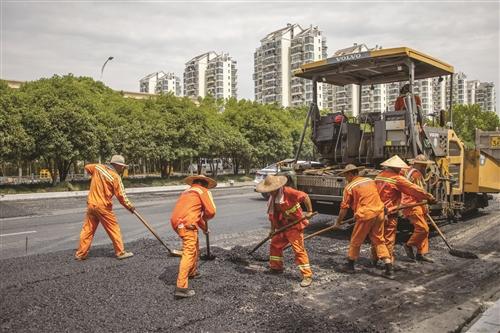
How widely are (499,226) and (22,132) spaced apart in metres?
17.8

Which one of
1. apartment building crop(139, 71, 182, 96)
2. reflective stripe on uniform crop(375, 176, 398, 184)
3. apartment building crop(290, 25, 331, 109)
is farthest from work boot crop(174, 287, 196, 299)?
apartment building crop(139, 71, 182, 96)

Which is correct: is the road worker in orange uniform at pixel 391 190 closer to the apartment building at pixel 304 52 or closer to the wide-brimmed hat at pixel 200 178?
the wide-brimmed hat at pixel 200 178

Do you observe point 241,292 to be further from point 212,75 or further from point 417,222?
point 212,75

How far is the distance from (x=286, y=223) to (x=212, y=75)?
374 ft

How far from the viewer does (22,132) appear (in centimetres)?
1867

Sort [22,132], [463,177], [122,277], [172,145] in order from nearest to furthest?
[122,277] < [463,177] < [22,132] < [172,145]

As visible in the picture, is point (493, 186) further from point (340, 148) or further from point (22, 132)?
point (22, 132)

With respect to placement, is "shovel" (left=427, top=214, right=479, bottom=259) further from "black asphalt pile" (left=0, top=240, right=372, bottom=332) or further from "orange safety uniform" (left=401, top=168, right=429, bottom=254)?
"black asphalt pile" (left=0, top=240, right=372, bottom=332)

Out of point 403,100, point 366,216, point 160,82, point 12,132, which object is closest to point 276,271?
point 366,216

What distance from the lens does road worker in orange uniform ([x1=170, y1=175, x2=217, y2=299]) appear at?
16.1ft

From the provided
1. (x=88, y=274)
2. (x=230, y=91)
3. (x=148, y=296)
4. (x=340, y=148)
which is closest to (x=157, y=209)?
(x=340, y=148)

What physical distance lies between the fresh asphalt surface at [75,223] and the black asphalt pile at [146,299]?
74.2 inches

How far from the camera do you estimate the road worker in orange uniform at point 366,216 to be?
19.1ft

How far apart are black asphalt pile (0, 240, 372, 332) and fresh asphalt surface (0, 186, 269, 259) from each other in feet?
6.18
